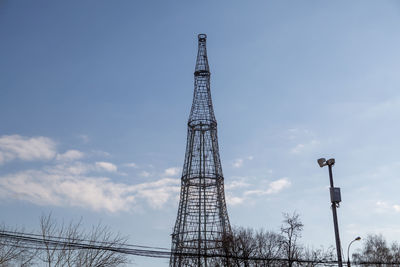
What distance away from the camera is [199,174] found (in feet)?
126

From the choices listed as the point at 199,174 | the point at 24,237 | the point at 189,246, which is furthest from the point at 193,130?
the point at 24,237

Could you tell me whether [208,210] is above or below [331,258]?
above

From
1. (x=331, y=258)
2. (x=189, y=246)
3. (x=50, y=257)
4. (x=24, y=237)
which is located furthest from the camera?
(x=331, y=258)

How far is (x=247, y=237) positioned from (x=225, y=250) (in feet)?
19.7

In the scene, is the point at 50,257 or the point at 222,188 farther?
the point at 222,188

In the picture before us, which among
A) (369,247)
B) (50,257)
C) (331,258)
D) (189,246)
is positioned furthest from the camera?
(369,247)

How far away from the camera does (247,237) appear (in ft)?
140

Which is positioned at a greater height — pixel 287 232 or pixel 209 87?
pixel 209 87

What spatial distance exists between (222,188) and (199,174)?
222cm

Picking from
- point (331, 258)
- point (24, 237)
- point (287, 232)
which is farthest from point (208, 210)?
point (24, 237)

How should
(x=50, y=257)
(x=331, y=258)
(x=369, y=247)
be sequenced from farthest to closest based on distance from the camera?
(x=369, y=247) → (x=331, y=258) → (x=50, y=257)

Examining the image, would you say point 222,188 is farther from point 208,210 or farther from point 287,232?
point 287,232

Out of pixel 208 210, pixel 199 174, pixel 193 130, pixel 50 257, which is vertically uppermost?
pixel 193 130

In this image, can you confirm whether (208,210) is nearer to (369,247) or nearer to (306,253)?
(306,253)
